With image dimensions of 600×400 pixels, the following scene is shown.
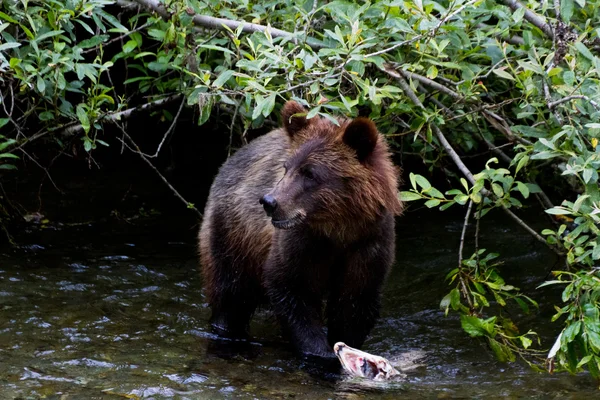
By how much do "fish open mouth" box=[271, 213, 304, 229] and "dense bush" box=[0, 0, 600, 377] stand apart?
0.79 meters

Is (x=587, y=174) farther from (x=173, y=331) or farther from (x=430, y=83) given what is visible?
(x=173, y=331)

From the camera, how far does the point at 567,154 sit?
624 centimetres

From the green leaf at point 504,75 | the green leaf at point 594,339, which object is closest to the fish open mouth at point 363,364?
the green leaf at point 594,339

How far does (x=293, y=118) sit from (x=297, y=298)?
4.72ft

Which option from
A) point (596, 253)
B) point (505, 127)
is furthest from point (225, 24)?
point (596, 253)

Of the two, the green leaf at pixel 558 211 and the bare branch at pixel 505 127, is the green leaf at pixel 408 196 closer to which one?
the green leaf at pixel 558 211

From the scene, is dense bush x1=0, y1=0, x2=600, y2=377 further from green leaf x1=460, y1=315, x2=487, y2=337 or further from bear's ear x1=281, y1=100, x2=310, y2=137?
bear's ear x1=281, y1=100, x2=310, y2=137

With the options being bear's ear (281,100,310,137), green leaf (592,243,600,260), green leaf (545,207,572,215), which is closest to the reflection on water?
green leaf (592,243,600,260)

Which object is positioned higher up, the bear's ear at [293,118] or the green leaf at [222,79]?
the green leaf at [222,79]

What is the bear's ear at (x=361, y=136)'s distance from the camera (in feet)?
20.6

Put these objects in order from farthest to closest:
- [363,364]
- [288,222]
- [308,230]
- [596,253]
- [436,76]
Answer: [436,76] → [308,230] → [363,364] → [288,222] → [596,253]

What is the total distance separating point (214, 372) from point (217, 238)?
163 centimetres

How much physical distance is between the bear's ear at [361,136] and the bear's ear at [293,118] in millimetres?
398

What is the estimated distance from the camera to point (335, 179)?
646 cm
